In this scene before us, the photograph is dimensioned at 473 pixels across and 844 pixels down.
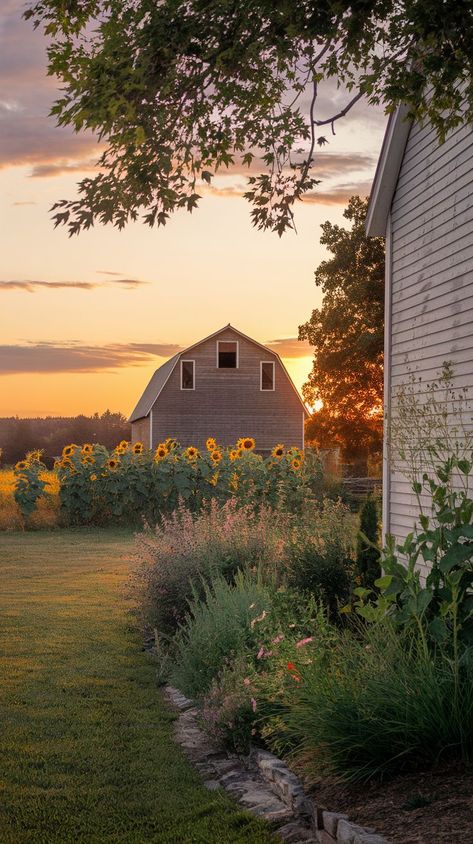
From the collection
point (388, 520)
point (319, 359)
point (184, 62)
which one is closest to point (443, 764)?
point (184, 62)

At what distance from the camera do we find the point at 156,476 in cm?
1886

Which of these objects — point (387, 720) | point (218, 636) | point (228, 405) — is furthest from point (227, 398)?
point (387, 720)

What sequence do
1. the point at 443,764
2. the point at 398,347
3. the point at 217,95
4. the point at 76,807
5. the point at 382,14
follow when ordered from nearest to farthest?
the point at 443,764 < the point at 76,807 < the point at 382,14 < the point at 217,95 < the point at 398,347

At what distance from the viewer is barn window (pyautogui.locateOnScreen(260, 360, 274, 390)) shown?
36.8 metres

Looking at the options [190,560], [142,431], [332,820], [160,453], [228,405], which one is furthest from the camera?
[142,431]

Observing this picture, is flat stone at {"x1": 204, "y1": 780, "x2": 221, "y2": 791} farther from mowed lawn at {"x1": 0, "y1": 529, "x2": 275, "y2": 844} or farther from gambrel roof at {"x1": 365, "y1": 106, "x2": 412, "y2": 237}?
gambrel roof at {"x1": 365, "y1": 106, "x2": 412, "y2": 237}

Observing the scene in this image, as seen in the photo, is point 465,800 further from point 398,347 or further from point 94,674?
point 398,347

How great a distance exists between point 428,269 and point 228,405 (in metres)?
27.5

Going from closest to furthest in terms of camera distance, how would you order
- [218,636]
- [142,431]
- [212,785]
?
1. [212,785]
2. [218,636]
3. [142,431]

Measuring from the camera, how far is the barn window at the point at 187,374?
36.3m

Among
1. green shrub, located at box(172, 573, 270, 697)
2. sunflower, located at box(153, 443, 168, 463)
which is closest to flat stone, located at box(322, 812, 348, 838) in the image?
green shrub, located at box(172, 573, 270, 697)

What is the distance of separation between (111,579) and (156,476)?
21.0ft

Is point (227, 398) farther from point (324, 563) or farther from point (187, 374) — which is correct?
point (324, 563)

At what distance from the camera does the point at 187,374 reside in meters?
36.5
